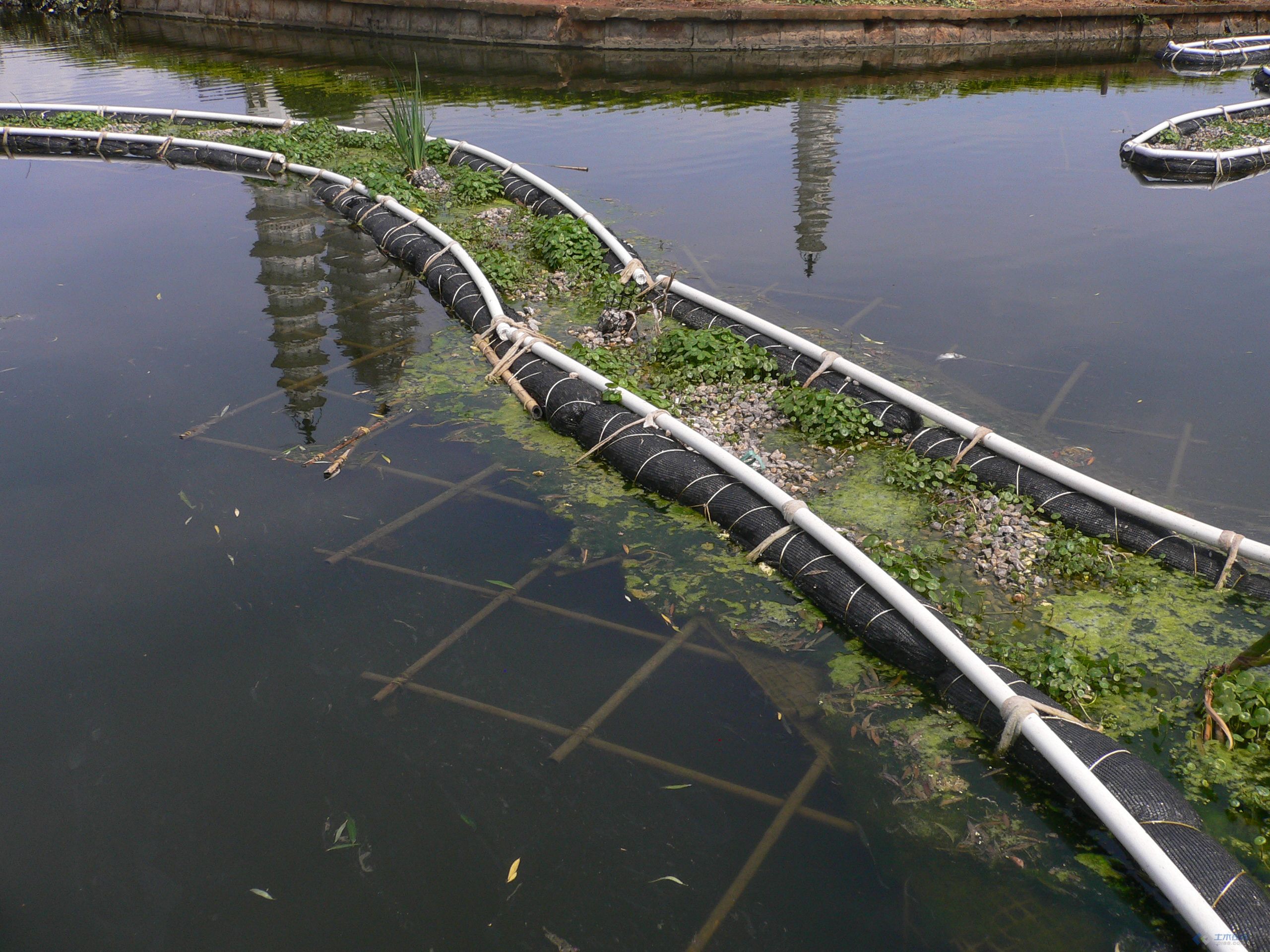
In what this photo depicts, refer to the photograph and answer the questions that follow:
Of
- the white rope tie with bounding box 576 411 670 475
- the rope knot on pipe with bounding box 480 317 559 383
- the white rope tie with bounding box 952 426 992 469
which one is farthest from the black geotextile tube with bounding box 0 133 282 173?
the white rope tie with bounding box 952 426 992 469

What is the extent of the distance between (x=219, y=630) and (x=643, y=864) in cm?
298

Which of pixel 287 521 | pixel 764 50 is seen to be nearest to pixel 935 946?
pixel 287 521

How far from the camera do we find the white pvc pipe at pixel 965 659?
3352mm

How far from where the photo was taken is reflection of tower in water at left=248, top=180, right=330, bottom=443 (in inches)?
309

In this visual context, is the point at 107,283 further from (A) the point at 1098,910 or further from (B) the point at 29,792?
(A) the point at 1098,910

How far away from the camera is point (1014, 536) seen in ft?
18.7

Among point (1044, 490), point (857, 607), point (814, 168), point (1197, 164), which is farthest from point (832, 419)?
point (1197, 164)

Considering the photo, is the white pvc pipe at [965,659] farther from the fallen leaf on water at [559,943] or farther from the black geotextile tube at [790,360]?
the fallen leaf on water at [559,943]

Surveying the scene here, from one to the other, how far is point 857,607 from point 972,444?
1.96 meters

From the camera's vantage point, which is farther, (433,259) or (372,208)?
(372,208)

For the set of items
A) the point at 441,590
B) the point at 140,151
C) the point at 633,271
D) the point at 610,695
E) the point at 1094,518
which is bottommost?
the point at 610,695

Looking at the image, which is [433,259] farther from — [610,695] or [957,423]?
[610,695]

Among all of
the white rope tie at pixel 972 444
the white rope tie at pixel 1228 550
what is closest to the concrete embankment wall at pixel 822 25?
the white rope tie at pixel 972 444

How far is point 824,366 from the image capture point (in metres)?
7.37
